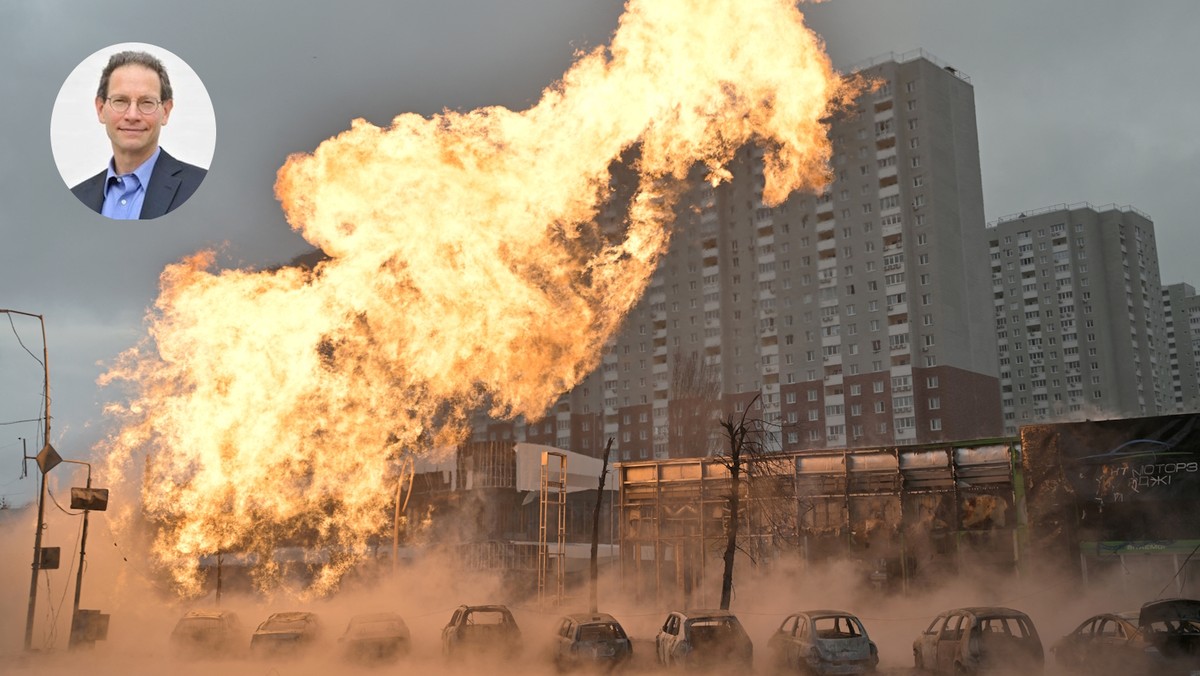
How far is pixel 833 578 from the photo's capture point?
126 feet

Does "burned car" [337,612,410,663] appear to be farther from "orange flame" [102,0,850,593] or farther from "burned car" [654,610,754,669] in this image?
"orange flame" [102,0,850,593]

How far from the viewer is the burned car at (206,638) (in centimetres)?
2702

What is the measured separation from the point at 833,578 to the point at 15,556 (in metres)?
38.5

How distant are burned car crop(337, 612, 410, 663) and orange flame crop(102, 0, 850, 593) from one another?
43.5 ft

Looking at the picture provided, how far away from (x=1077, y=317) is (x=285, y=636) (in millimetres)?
131257

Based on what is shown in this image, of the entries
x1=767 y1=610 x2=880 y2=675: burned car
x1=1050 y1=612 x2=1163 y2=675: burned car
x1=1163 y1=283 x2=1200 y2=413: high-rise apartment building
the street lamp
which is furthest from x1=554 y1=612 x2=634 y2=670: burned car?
x1=1163 y1=283 x2=1200 y2=413: high-rise apartment building

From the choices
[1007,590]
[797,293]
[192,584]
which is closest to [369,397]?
[192,584]

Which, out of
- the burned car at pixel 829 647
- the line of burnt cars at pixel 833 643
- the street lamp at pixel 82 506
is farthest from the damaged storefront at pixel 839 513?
the street lamp at pixel 82 506

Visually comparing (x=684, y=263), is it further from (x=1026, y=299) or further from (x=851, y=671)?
(x=851, y=671)

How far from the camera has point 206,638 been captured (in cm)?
2727

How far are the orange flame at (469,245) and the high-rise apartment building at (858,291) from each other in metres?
53.4

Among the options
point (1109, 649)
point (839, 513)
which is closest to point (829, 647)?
point (1109, 649)

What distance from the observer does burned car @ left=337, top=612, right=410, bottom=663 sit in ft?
79.0

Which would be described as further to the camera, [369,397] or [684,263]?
[684,263]
